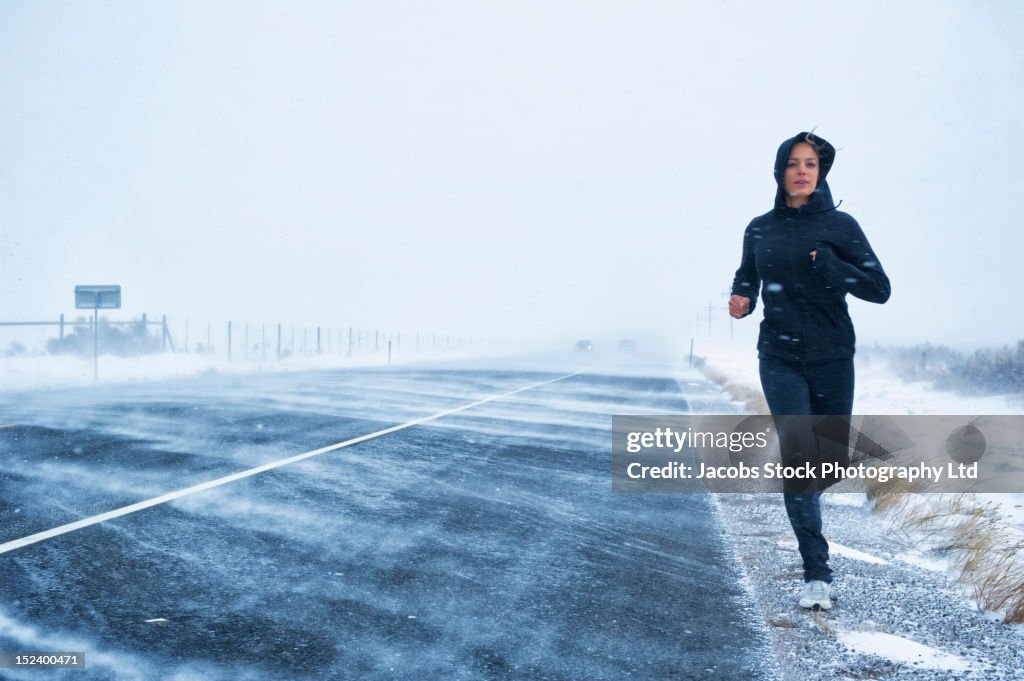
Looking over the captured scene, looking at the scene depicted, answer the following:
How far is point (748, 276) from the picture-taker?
4.34m

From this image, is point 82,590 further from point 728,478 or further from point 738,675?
point 728,478

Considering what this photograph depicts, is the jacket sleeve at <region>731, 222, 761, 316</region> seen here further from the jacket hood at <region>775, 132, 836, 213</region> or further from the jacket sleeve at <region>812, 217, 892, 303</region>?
the jacket sleeve at <region>812, 217, 892, 303</region>

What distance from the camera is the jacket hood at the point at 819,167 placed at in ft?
13.0

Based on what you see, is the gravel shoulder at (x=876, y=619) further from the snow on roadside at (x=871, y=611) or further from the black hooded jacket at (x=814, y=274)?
the black hooded jacket at (x=814, y=274)

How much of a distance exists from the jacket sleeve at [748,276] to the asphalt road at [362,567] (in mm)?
1684

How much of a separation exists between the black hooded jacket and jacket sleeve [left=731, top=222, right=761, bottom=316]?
0.17 metres

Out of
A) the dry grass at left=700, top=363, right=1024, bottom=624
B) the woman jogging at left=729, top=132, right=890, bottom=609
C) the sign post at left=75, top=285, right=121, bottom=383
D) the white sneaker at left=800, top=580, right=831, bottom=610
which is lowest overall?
the dry grass at left=700, top=363, right=1024, bottom=624

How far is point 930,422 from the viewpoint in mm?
12961

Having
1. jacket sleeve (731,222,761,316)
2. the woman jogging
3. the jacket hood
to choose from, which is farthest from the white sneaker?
the jacket hood

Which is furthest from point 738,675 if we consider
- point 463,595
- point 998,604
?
point 998,604

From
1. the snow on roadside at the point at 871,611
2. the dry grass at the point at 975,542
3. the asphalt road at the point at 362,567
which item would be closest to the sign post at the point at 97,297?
the asphalt road at the point at 362,567

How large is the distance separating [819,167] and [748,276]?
2.28 feet

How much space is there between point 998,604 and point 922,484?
13.6 ft

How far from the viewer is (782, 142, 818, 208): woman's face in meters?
3.93
